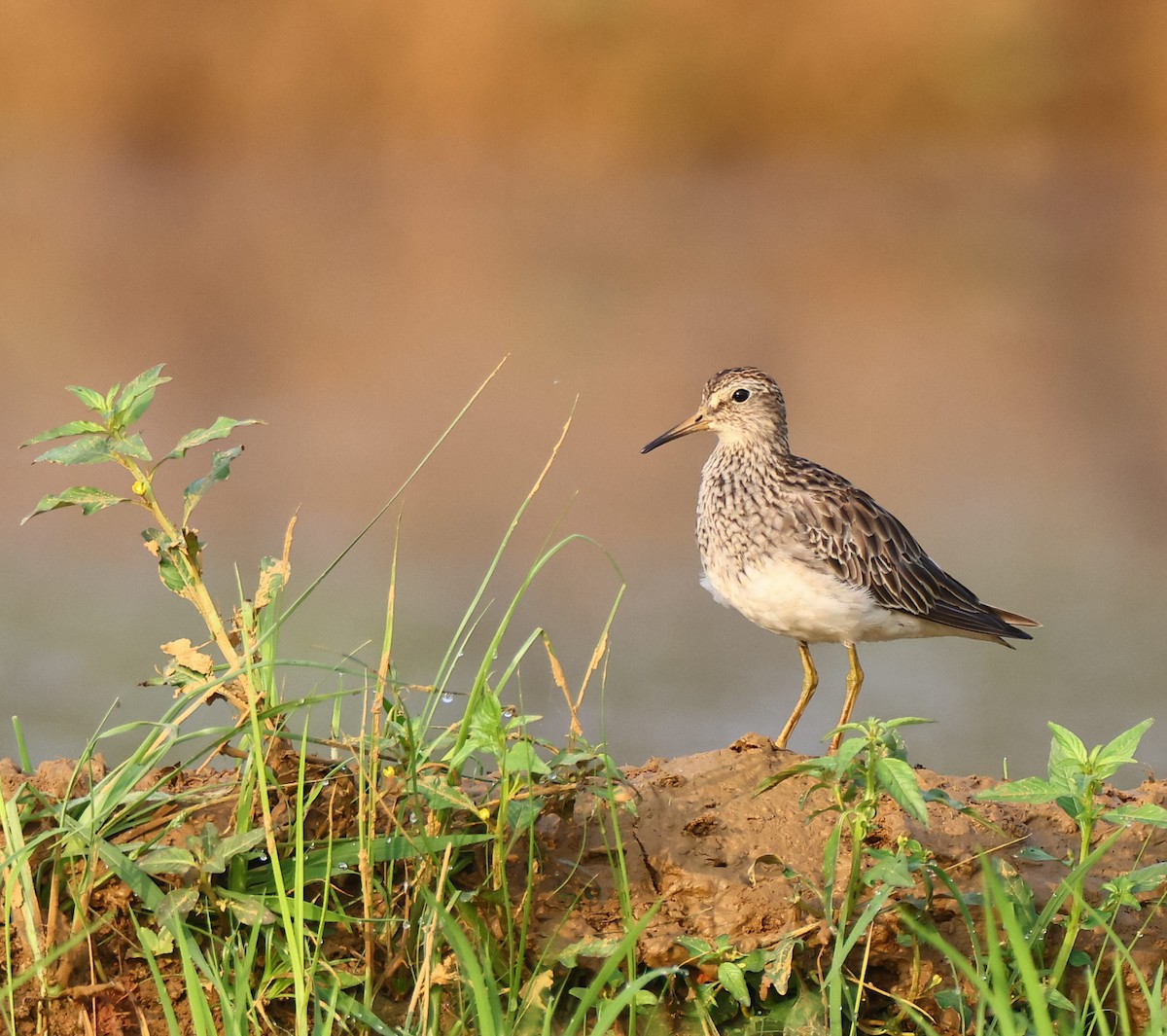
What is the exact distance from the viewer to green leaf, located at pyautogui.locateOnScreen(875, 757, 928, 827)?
2939 mm

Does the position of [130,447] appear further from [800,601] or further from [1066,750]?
[800,601]

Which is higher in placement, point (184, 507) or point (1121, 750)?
point (184, 507)

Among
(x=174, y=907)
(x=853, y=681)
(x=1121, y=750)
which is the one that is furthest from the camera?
(x=853, y=681)

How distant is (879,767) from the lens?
3027 millimetres

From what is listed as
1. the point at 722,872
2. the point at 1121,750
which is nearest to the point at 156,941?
the point at 722,872

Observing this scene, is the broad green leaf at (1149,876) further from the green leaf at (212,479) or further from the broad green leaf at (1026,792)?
A: the green leaf at (212,479)

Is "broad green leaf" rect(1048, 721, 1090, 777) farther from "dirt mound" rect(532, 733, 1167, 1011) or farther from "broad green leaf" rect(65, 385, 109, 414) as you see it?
"broad green leaf" rect(65, 385, 109, 414)

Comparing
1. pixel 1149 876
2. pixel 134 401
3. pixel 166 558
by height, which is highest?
pixel 134 401

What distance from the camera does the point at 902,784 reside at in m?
2.98

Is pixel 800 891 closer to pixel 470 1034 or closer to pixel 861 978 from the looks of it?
pixel 861 978

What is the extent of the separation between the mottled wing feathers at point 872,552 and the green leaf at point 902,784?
207 cm

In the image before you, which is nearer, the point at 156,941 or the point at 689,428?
the point at 156,941

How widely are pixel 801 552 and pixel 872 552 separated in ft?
1.01

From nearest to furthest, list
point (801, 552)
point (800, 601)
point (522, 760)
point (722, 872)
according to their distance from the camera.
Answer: point (522, 760)
point (722, 872)
point (800, 601)
point (801, 552)
